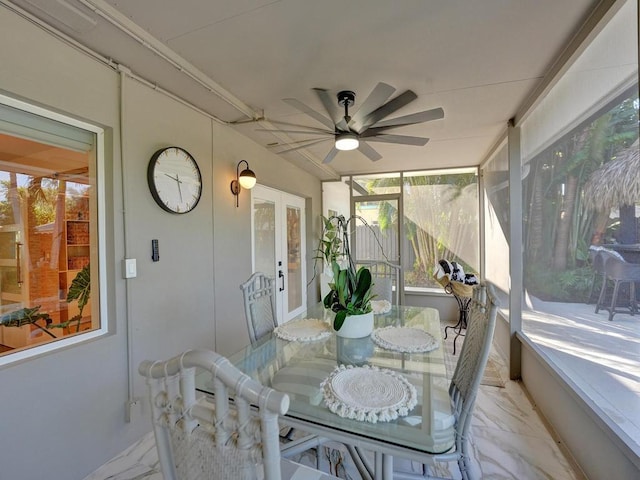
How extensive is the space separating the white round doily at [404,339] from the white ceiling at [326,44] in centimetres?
175

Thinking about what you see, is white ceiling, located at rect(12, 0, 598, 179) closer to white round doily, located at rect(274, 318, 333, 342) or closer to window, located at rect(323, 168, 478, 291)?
white round doily, located at rect(274, 318, 333, 342)

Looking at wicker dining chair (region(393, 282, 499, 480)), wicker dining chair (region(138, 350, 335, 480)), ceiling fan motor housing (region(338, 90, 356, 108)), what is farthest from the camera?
ceiling fan motor housing (region(338, 90, 356, 108))

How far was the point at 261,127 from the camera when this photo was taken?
9.36 feet

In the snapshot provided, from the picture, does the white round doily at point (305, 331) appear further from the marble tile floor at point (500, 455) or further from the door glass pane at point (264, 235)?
the door glass pane at point (264, 235)

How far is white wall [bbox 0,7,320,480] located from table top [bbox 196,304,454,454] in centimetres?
82

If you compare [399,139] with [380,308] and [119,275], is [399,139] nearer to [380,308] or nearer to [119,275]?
[380,308]

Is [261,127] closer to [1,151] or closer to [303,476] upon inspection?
[1,151]

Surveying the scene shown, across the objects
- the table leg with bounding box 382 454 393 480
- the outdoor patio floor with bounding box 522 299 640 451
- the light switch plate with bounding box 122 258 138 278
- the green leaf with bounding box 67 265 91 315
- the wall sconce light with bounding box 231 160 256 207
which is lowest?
the table leg with bounding box 382 454 393 480

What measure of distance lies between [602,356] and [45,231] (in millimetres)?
3161

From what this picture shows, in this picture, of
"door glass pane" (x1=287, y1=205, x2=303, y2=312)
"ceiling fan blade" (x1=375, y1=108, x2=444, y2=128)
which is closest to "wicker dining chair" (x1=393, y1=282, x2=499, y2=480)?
"ceiling fan blade" (x1=375, y1=108, x2=444, y2=128)

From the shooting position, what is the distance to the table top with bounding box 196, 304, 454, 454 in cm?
99

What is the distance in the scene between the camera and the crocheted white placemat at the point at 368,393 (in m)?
1.05

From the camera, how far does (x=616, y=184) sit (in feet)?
4.70

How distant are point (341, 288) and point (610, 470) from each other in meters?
1.58
